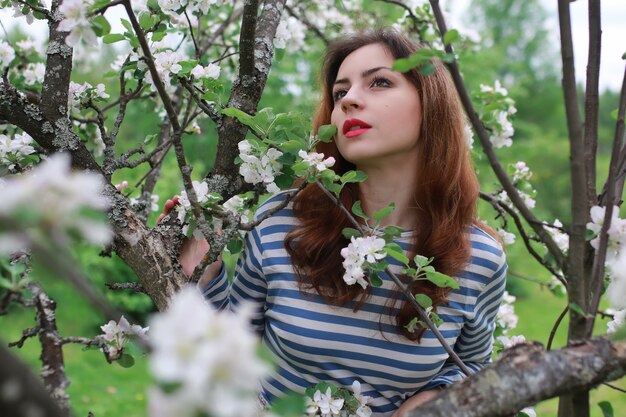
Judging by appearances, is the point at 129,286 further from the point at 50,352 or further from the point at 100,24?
the point at 100,24

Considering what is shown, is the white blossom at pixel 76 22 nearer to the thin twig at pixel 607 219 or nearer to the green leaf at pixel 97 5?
the green leaf at pixel 97 5

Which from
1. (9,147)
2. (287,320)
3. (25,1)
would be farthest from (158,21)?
(287,320)

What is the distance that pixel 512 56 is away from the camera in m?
20.5

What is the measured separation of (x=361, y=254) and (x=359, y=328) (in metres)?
0.55

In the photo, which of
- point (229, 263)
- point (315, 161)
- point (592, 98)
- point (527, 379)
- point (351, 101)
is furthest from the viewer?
point (229, 263)

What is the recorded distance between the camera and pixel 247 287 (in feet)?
6.86

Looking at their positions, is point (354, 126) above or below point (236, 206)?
above

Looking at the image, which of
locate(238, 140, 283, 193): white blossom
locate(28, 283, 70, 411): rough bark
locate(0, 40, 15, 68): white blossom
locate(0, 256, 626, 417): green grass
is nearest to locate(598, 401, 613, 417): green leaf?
locate(238, 140, 283, 193): white blossom

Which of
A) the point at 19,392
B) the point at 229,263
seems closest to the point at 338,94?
the point at 19,392

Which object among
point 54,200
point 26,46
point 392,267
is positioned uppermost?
point 26,46

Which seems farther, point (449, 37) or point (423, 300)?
point (423, 300)

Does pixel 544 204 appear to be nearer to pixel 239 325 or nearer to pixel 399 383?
pixel 399 383

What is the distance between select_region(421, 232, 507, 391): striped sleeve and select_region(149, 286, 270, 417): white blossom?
145 cm

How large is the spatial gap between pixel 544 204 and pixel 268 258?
1409 centimetres
